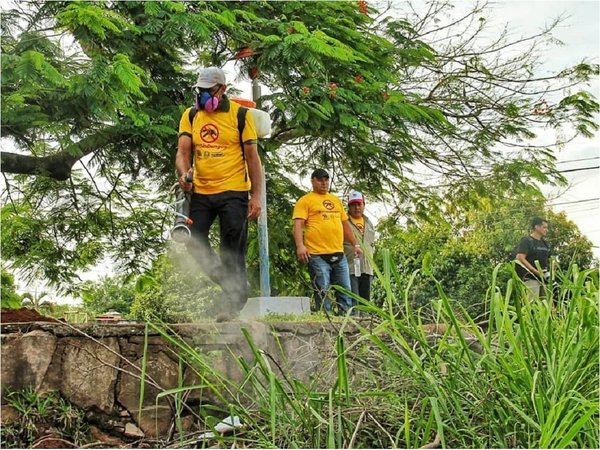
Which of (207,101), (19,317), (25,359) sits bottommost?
(25,359)

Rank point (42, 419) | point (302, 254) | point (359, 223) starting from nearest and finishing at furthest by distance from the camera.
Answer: point (42, 419), point (302, 254), point (359, 223)

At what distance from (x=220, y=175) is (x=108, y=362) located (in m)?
1.22

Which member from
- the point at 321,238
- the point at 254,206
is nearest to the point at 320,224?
the point at 321,238

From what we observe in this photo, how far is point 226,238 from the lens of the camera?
4.40 metres

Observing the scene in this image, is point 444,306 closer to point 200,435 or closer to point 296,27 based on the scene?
point 200,435

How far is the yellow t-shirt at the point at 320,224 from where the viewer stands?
576 cm

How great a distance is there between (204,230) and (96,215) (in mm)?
5009

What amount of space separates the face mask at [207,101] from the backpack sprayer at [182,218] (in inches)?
15.8

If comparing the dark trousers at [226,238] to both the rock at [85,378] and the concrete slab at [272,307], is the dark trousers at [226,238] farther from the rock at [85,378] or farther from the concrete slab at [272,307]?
the rock at [85,378]

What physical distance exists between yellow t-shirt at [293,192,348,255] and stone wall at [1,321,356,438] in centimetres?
195

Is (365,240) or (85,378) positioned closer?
(85,378)

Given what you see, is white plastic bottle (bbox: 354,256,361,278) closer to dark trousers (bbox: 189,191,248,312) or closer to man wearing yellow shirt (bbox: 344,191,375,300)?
man wearing yellow shirt (bbox: 344,191,375,300)

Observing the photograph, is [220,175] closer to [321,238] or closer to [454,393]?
[321,238]

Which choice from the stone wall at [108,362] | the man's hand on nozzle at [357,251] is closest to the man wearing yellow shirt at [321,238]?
the man's hand on nozzle at [357,251]
